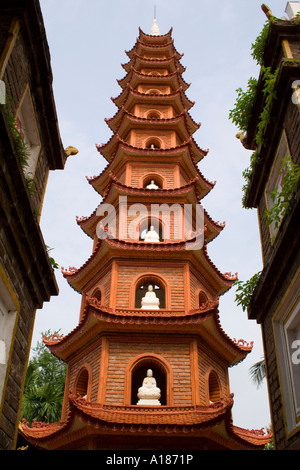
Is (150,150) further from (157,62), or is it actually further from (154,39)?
(154,39)

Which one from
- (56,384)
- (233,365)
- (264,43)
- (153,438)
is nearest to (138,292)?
(233,365)

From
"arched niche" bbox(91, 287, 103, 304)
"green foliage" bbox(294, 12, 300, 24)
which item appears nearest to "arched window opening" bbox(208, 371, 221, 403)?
"arched niche" bbox(91, 287, 103, 304)

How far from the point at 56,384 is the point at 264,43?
89.5 ft

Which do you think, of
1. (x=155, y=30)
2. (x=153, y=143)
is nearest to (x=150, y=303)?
(x=153, y=143)

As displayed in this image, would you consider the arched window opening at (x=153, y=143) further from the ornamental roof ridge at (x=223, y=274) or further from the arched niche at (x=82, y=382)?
the arched niche at (x=82, y=382)

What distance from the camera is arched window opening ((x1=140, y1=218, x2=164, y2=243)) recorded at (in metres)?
17.1

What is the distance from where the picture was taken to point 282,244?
236 inches

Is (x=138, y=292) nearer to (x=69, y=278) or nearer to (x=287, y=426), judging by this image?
(x=69, y=278)

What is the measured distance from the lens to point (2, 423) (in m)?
5.61

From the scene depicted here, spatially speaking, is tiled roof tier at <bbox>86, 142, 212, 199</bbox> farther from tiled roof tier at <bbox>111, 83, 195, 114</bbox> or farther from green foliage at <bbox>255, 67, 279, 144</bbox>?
green foliage at <bbox>255, 67, 279, 144</bbox>

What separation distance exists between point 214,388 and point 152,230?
6257mm

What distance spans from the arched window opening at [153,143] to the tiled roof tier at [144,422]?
40.4 feet

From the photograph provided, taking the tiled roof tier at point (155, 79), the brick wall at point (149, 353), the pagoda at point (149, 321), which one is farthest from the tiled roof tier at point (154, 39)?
the brick wall at point (149, 353)

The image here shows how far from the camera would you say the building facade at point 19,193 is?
571 cm
